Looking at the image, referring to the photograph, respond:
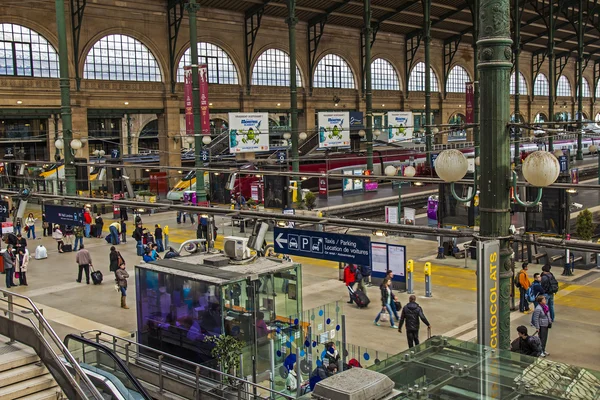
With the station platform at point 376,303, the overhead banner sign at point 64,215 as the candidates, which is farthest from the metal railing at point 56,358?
the overhead banner sign at point 64,215

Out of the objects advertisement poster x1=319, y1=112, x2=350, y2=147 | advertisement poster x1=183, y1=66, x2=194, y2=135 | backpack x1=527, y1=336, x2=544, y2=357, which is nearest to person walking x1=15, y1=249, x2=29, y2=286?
advertisement poster x1=183, y1=66, x2=194, y2=135

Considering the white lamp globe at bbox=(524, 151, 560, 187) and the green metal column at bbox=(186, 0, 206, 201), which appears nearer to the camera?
the white lamp globe at bbox=(524, 151, 560, 187)

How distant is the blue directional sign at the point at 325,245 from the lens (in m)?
12.0

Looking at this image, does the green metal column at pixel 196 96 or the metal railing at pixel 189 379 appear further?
the green metal column at pixel 196 96

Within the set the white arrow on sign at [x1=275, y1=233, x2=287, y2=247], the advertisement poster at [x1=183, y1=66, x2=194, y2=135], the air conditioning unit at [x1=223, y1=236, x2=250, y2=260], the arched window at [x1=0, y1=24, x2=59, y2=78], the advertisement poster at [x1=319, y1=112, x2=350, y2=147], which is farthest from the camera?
the arched window at [x1=0, y1=24, x2=59, y2=78]

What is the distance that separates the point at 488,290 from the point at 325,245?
6.08 m

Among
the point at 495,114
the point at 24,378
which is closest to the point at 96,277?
the point at 24,378

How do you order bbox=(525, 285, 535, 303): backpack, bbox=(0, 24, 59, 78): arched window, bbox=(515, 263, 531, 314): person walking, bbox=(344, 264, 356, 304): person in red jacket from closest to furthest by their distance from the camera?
bbox=(525, 285, 535, 303): backpack, bbox=(515, 263, 531, 314): person walking, bbox=(344, 264, 356, 304): person in red jacket, bbox=(0, 24, 59, 78): arched window

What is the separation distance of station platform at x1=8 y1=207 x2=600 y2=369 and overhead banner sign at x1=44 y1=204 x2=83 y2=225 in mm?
2442

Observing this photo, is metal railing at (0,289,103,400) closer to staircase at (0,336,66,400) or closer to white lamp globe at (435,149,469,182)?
staircase at (0,336,66,400)

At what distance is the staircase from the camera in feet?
31.0

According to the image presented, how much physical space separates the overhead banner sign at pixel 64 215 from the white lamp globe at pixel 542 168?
15535 mm

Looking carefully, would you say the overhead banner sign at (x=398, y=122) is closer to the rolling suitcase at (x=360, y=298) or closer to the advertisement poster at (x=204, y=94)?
the advertisement poster at (x=204, y=94)

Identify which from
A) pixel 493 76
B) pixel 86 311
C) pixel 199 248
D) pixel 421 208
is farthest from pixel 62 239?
pixel 493 76
